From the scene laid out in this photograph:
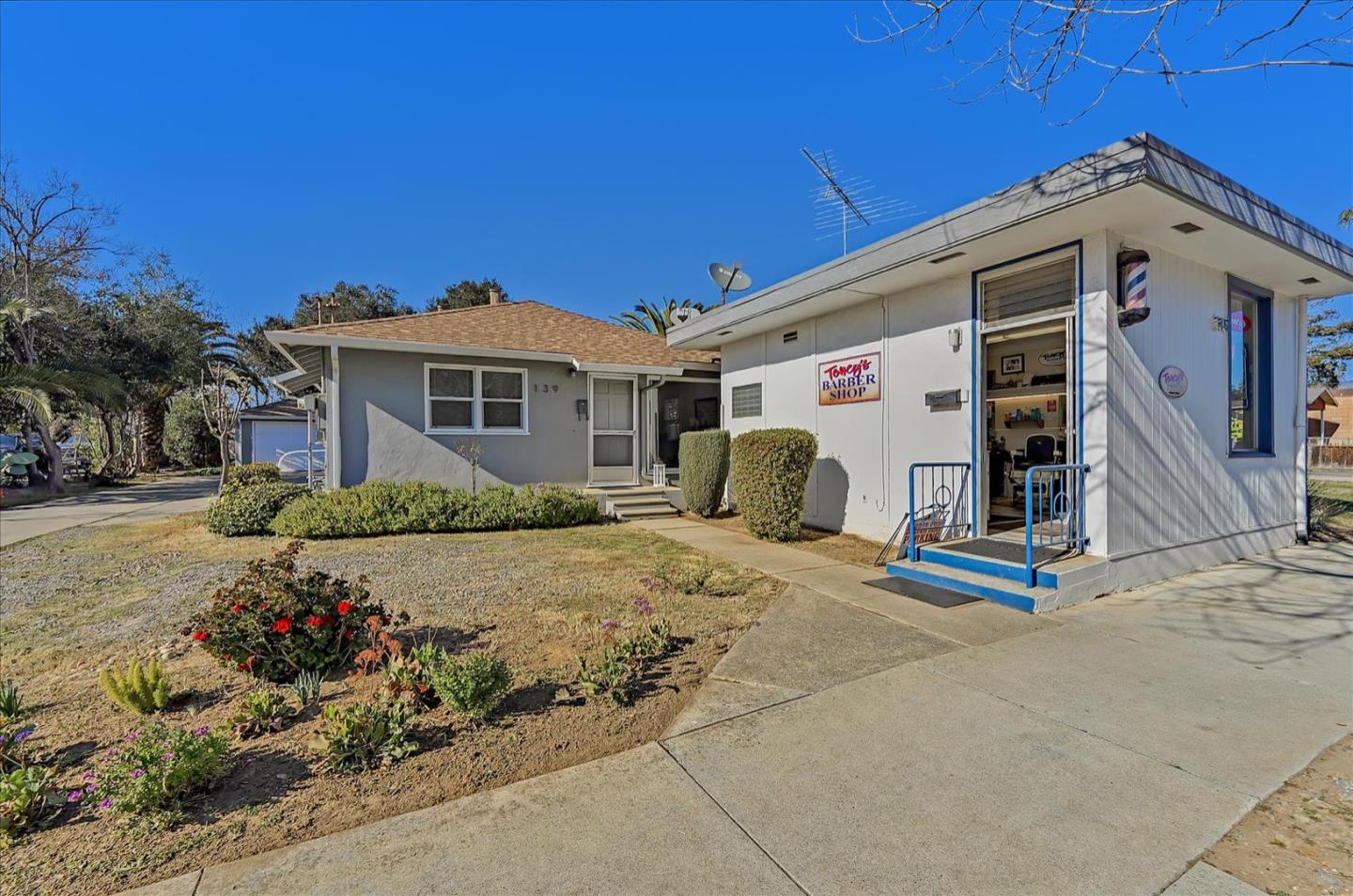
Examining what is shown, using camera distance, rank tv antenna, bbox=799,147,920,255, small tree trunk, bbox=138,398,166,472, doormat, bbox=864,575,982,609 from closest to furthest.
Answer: doormat, bbox=864,575,982,609 < tv antenna, bbox=799,147,920,255 < small tree trunk, bbox=138,398,166,472

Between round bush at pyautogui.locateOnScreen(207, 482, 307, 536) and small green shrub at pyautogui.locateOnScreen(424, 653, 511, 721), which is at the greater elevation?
round bush at pyautogui.locateOnScreen(207, 482, 307, 536)

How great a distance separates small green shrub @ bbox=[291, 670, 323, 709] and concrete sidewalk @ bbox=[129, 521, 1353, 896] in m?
1.33

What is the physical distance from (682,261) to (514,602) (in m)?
20.1

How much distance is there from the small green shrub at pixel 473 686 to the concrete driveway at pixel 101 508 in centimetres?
1050

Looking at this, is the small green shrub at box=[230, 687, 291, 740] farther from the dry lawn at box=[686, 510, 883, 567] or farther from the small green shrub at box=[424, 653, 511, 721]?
the dry lawn at box=[686, 510, 883, 567]

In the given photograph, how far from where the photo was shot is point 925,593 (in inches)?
220

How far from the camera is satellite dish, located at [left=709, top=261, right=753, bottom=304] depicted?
39.4 feet

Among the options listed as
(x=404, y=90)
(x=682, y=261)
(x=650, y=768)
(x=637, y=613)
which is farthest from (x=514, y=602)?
(x=682, y=261)

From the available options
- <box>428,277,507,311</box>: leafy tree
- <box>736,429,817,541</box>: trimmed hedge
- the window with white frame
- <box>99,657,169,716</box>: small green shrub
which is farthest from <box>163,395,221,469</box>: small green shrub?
<box>99,657,169,716</box>: small green shrub

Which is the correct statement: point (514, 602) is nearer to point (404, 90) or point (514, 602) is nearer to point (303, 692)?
point (303, 692)

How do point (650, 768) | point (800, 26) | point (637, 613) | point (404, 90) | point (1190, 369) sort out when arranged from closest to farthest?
point (650, 768) → point (637, 613) → point (800, 26) → point (1190, 369) → point (404, 90)

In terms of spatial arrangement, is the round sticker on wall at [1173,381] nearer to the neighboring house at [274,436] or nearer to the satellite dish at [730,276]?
the satellite dish at [730,276]

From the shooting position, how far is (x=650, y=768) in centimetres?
262

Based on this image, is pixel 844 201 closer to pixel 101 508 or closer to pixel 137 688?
pixel 137 688
